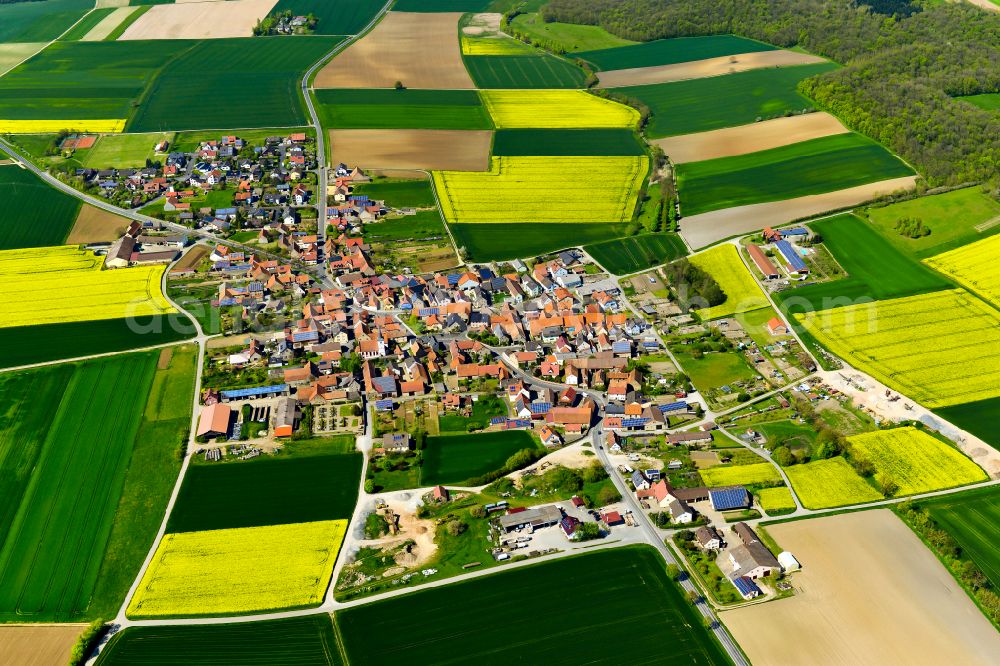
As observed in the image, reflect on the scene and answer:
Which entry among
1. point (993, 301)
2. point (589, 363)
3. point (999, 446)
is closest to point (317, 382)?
point (589, 363)

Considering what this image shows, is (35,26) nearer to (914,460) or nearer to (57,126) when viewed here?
(57,126)

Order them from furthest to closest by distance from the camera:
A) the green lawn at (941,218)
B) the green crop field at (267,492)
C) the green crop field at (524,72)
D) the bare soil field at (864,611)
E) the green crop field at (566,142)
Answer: the green crop field at (524,72) → the green crop field at (566,142) → the green lawn at (941,218) → the green crop field at (267,492) → the bare soil field at (864,611)

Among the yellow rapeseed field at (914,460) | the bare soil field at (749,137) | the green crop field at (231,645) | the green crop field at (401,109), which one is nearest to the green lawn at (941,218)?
the bare soil field at (749,137)

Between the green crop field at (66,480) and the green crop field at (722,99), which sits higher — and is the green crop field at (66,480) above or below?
below

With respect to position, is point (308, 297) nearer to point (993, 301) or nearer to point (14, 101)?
point (993, 301)

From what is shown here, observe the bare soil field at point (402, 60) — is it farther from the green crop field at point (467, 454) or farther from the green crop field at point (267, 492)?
the green crop field at point (267, 492)

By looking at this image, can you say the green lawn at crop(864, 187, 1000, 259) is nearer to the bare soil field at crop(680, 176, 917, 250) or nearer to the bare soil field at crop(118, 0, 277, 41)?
the bare soil field at crop(680, 176, 917, 250)
